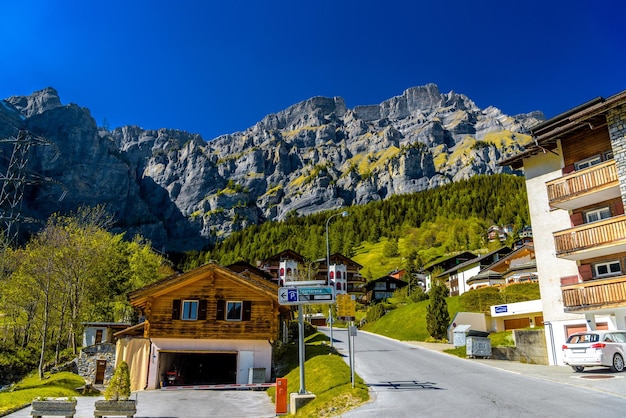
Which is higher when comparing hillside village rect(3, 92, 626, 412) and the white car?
hillside village rect(3, 92, 626, 412)

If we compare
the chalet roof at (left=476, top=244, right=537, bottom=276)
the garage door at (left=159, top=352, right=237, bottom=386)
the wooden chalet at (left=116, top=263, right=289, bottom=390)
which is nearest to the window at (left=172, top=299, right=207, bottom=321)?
the wooden chalet at (left=116, top=263, right=289, bottom=390)

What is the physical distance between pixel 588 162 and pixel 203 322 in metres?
25.9

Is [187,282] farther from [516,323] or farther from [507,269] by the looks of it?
[507,269]

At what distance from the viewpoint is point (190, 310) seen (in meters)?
29.1

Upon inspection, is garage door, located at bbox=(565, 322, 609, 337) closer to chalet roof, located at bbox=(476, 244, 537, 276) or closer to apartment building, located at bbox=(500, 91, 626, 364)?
apartment building, located at bbox=(500, 91, 626, 364)

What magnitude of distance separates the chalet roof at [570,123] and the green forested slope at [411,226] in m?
87.2

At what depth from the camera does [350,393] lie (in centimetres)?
1505

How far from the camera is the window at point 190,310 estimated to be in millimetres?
29000

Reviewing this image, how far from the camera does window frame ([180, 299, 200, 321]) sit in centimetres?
2898

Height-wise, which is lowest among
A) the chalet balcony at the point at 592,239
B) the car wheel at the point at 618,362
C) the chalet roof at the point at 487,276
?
the car wheel at the point at 618,362

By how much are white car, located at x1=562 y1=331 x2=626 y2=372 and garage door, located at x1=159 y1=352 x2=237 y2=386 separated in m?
20.3

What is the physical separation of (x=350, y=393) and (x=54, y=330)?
3531 cm

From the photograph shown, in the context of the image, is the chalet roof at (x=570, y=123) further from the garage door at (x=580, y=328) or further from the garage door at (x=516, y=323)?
the garage door at (x=516, y=323)

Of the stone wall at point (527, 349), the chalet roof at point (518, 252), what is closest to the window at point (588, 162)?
the stone wall at point (527, 349)
